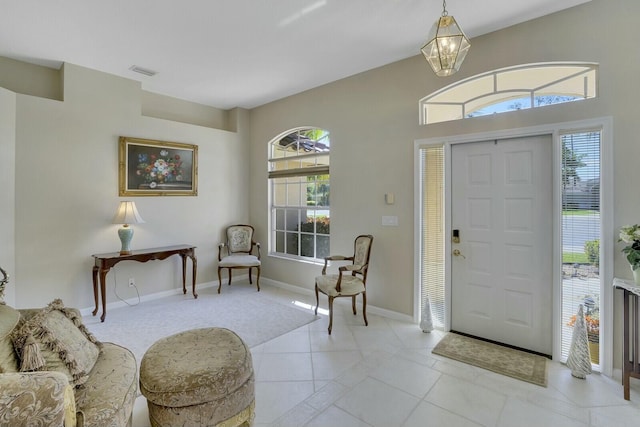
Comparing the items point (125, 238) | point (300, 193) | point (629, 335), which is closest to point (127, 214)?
point (125, 238)

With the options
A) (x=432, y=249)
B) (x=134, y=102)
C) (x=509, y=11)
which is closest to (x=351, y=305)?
(x=432, y=249)

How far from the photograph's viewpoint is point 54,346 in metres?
1.45

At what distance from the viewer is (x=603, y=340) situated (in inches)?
95.9

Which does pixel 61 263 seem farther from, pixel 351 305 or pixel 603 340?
pixel 603 340

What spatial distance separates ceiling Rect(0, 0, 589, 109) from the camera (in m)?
2.56

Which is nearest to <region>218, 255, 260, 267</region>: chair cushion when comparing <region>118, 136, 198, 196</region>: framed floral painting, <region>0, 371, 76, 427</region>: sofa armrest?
<region>118, 136, 198, 196</region>: framed floral painting

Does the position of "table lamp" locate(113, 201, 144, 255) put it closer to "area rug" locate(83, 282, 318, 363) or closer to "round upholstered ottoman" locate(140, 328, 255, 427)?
"area rug" locate(83, 282, 318, 363)

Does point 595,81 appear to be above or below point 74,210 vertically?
above

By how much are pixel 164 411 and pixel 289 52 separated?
3.35 metres

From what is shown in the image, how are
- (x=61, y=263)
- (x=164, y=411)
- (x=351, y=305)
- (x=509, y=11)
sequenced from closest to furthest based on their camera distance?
(x=164, y=411)
(x=509, y=11)
(x=61, y=263)
(x=351, y=305)

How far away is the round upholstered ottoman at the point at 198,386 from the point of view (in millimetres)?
1568

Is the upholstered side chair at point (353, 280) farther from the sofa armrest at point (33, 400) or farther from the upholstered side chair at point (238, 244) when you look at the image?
the sofa armrest at point (33, 400)

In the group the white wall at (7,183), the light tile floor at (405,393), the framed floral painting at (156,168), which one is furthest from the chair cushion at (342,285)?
the white wall at (7,183)

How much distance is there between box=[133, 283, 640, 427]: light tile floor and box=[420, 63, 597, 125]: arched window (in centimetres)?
232
